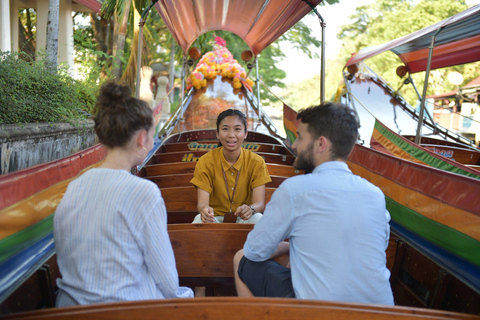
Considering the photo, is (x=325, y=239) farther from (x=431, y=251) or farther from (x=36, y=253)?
(x=36, y=253)

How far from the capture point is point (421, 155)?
4.33m

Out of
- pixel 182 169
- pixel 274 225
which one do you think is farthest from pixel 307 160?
pixel 182 169

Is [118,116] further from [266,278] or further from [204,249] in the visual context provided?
[204,249]

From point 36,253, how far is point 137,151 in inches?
26.4

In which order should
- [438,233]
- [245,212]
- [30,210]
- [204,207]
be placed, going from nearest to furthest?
[30,210]
[438,233]
[245,212]
[204,207]

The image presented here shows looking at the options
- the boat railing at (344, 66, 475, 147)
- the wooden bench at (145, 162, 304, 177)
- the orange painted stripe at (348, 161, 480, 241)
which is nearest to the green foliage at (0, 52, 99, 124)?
the wooden bench at (145, 162, 304, 177)

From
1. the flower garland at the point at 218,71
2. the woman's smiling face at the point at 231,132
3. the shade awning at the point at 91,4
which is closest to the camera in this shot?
the woman's smiling face at the point at 231,132

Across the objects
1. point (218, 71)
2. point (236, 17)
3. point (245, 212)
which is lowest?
point (245, 212)

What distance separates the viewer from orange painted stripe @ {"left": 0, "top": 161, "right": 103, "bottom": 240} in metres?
1.49

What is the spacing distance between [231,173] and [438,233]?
4.53ft

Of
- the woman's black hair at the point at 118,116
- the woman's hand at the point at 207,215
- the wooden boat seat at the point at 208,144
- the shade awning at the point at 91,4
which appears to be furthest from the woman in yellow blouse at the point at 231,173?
the shade awning at the point at 91,4

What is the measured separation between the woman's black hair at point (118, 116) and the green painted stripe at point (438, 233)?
1.46m

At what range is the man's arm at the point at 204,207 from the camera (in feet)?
8.47

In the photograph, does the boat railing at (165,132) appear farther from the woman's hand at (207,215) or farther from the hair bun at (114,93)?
the hair bun at (114,93)
